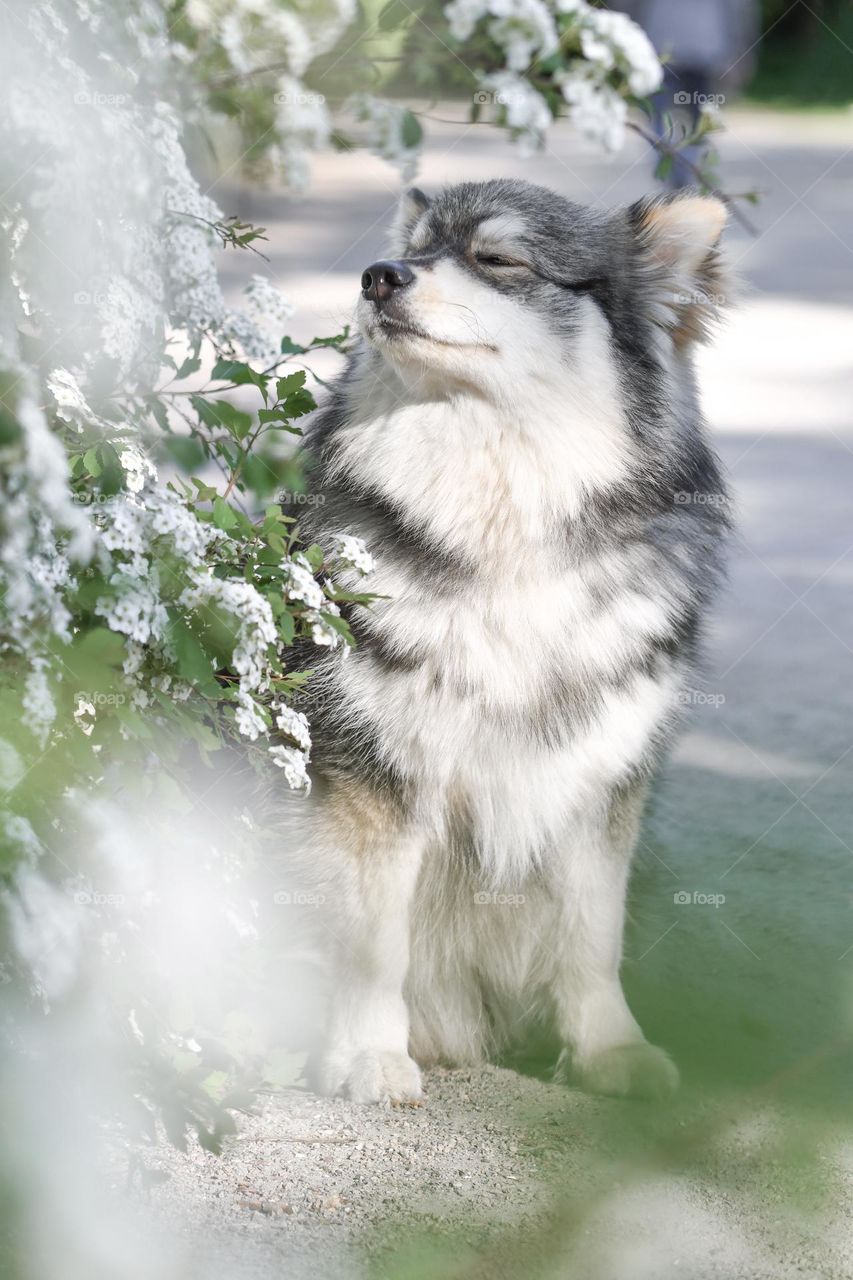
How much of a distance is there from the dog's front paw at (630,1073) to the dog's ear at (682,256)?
4.66ft

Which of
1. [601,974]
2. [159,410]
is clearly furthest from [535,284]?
[601,974]

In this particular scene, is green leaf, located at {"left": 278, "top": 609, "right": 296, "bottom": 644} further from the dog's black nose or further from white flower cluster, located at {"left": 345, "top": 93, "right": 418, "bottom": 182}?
white flower cluster, located at {"left": 345, "top": 93, "right": 418, "bottom": 182}

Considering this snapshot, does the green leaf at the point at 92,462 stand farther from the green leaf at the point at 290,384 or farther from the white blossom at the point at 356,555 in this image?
the white blossom at the point at 356,555

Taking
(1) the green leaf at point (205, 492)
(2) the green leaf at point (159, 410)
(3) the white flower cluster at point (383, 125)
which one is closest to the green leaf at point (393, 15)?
(3) the white flower cluster at point (383, 125)

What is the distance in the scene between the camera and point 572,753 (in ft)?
9.16

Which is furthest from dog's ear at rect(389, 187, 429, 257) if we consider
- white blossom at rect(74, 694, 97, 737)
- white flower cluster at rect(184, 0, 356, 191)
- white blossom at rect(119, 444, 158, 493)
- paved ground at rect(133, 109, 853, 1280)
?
white blossom at rect(74, 694, 97, 737)

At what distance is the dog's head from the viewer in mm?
2691

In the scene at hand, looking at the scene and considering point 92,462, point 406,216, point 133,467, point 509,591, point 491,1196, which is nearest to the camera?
point 92,462

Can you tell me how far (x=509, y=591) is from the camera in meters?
2.79

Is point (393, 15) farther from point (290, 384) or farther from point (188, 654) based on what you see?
point (188, 654)

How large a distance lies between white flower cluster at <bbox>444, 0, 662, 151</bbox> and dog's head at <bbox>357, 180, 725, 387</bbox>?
0.57 feet

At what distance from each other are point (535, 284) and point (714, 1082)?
1577mm

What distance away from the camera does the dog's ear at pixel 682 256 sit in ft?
9.54

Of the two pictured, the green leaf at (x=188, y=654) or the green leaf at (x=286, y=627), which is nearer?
the green leaf at (x=188, y=654)
